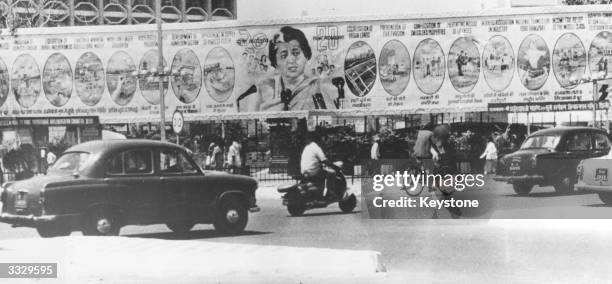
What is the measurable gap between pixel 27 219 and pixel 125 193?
715 millimetres

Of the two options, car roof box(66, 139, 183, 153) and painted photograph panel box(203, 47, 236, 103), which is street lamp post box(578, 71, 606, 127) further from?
car roof box(66, 139, 183, 153)

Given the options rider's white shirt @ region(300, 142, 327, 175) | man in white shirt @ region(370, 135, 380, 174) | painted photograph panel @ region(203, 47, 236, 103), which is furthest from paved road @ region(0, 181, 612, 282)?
painted photograph panel @ region(203, 47, 236, 103)

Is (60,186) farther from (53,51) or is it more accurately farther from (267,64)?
(267,64)

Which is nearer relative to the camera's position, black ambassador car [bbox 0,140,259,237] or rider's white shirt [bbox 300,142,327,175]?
black ambassador car [bbox 0,140,259,237]

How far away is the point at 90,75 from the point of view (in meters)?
7.00

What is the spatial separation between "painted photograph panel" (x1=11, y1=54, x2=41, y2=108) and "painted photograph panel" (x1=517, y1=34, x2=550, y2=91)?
3.50 metres

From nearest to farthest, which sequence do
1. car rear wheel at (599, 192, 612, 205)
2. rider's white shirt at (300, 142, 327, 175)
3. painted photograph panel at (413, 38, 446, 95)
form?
painted photograph panel at (413, 38, 446, 95), rider's white shirt at (300, 142, 327, 175), car rear wheel at (599, 192, 612, 205)

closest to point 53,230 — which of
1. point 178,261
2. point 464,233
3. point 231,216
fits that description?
point 178,261

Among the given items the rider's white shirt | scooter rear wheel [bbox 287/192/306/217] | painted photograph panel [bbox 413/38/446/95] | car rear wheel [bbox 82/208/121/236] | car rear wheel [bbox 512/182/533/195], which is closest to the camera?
car rear wheel [bbox 82/208/121/236]

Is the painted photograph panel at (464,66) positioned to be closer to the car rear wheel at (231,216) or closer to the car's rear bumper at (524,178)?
the car's rear bumper at (524,178)

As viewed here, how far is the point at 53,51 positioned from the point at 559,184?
153 inches

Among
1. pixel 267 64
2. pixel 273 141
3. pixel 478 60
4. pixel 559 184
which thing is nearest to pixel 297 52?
pixel 267 64

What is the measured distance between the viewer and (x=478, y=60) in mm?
6957

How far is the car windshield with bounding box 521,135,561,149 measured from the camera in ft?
22.9
